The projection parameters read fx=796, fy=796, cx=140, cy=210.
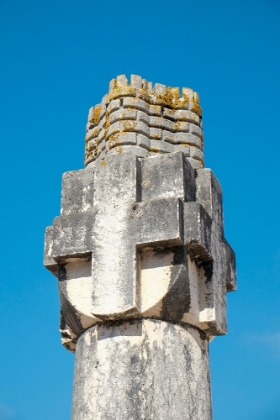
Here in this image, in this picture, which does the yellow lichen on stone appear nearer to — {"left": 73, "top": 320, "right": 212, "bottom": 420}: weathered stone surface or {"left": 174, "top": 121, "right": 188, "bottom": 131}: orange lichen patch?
{"left": 174, "top": 121, "right": 188, "bottom": 131}: orange lichen patch

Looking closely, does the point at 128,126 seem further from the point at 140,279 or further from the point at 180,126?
the point at 140,279

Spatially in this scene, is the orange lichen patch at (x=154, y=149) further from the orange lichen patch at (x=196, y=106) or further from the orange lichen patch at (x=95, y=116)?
the orange lichen patch at (x=95, y=116)

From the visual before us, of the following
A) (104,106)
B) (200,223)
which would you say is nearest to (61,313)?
(200,223)

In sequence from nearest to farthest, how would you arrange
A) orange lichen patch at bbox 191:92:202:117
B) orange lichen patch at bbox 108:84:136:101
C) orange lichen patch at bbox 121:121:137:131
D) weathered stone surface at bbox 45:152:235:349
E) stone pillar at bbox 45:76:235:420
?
stone pillar at bbox 45:76:235:420
weathered stone surface at bbox 45:152:235:349
orange lichen patch at bbox 121:121:137:131
orange lichen patch at bbox 108:84:136:101
orange lichen patch at bbox 191:92:202:117

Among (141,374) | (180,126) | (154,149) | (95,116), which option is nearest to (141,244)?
(141,374)

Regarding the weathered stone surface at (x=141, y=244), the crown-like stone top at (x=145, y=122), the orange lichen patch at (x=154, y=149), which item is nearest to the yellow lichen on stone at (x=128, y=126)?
the crown-like stone top at (x=145, y=122)

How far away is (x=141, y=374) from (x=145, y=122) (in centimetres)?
224

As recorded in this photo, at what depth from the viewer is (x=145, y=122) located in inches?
271

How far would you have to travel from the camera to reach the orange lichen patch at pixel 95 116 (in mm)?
7352

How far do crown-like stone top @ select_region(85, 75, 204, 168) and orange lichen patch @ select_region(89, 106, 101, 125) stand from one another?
0.5 inches

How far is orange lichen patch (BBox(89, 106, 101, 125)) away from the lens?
24.1 feet

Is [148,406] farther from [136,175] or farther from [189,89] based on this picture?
[189,89]

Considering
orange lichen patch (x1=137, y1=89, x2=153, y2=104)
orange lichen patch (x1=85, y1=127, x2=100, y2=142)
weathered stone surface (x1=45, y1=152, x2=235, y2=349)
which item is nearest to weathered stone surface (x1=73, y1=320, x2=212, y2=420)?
weathered stone surface (x1=45, y1=152, x2=235, y2=349)

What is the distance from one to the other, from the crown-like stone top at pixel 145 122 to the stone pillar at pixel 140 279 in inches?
1.4
